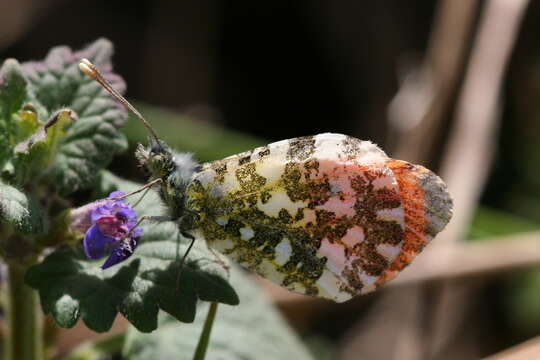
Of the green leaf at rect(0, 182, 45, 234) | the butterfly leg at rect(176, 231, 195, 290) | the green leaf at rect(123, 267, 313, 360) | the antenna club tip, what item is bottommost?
the green leaf at rect(123, 267, 313, 360)

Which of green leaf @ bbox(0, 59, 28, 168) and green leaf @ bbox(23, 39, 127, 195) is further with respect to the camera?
green leaf @ bbox(23, 39, 127, 195)

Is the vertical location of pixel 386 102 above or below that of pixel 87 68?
below

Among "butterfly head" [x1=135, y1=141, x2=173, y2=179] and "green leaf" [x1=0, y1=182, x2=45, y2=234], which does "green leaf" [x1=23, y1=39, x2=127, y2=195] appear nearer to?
"butterfly head" [x1=135, y1=141, x2=173, y2=179]

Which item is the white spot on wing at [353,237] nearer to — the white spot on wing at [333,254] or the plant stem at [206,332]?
the white spot on wing at [333,254]

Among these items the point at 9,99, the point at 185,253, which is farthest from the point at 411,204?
the point at 9,99

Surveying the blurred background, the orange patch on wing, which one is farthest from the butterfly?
the blurred background

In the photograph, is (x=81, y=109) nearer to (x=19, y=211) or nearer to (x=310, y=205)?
(x=19, y=211)
